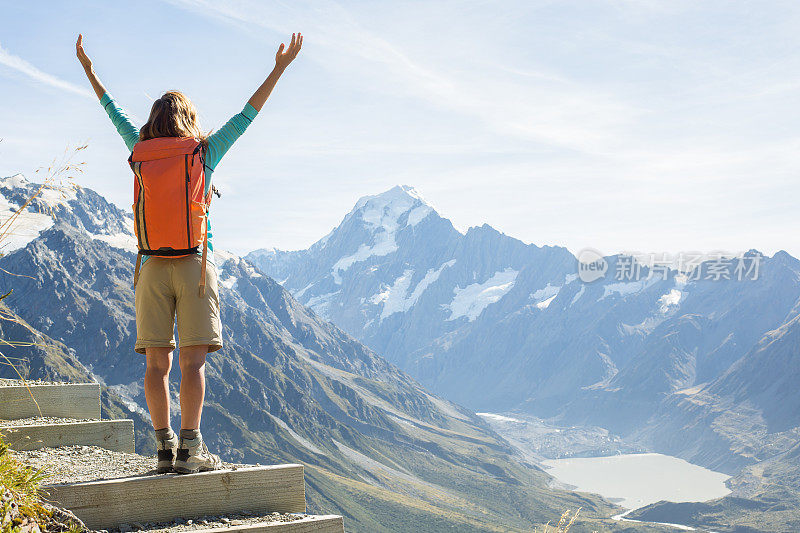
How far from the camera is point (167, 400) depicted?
6367mm

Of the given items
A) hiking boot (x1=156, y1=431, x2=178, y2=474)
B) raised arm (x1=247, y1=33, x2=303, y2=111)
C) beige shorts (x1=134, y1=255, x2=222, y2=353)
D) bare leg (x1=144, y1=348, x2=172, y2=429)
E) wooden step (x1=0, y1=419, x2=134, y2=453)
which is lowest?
wooden step (x1=0, y1=419, x2=134, y2=453)

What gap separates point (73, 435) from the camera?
306 inches

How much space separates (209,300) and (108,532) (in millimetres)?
2052

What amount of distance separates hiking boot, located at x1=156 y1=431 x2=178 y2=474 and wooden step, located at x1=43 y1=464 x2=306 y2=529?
52 cm

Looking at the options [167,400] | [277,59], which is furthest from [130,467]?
[277,59]

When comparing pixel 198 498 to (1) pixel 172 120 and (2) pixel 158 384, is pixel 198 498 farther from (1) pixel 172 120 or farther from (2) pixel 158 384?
(1) pixel 172 120

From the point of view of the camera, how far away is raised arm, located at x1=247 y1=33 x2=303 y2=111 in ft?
21.9

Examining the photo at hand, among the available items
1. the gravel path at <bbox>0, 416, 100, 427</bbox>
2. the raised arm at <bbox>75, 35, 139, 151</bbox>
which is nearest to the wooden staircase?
the raised arm at <bbox>75, 35, 139, 151</bbox>

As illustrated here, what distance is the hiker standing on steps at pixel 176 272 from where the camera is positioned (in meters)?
6.02

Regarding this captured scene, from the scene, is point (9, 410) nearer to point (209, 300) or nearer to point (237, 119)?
point (209, 300)

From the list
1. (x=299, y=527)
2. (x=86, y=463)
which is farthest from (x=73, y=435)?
(x=299, y=527)

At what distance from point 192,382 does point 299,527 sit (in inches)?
70.3

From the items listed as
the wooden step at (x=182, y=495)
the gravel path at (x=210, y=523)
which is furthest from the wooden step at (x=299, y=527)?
the wooden step at (x=182, y=495)

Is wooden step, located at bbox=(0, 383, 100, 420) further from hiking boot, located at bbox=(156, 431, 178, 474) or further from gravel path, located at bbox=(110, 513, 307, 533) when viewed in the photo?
gravel path, located at bbox=(110, 513, 307, 533)
